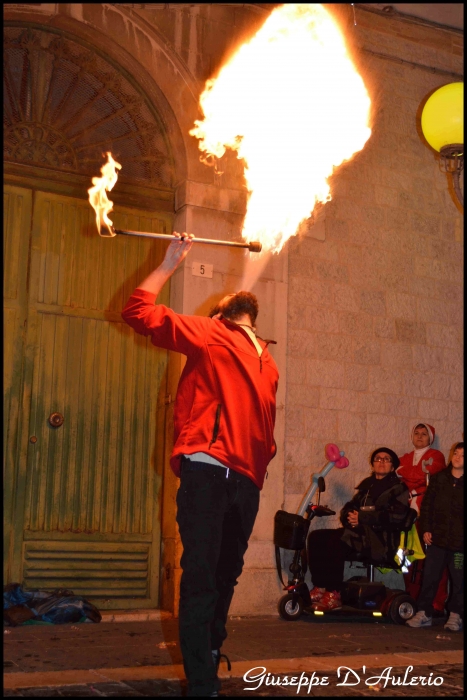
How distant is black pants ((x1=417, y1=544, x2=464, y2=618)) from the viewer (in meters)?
7.82

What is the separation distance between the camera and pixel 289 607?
773cm

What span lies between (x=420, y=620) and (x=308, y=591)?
1.06 meters

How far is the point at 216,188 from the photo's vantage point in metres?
8.51

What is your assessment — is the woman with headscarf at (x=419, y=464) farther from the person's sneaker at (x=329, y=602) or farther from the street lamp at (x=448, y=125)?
the street lamp at (x=448, y=125)

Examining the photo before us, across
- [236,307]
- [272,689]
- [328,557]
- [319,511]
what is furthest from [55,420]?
[272,689]

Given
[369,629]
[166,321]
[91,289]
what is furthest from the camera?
[91,289]

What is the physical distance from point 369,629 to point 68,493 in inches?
117

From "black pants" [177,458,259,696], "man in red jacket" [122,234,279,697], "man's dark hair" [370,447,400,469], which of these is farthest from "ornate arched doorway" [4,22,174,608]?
"black pants" [177,458,259,696]

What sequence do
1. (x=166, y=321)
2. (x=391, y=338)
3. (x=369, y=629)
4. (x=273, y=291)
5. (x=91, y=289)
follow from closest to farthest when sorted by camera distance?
(x=166, y=321) < (x=369, y=629) < (x=91, y=289) < (x=273, y=291) < (x=391, y=338)

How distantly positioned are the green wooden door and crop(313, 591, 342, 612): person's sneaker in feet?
5.17

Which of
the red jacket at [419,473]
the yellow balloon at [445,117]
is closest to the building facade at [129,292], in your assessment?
the red jacket at [419,473]

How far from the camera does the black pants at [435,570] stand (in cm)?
782

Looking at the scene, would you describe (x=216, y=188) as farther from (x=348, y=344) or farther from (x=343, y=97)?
(x=348, y=344)

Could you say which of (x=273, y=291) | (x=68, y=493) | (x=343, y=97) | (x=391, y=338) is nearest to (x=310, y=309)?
(x=273, y=291)
